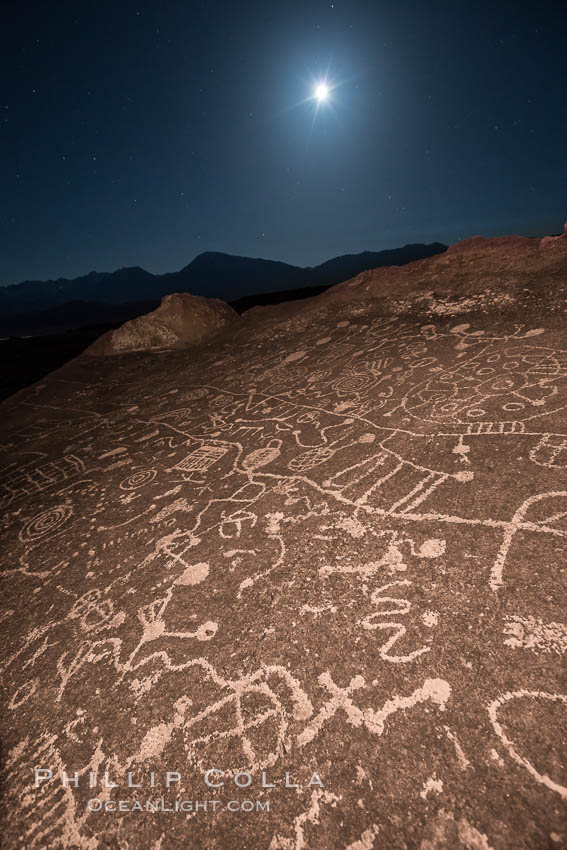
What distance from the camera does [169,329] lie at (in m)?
8.26

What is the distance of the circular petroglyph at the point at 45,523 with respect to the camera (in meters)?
2.83

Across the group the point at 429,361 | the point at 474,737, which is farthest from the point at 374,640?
the point at 429,361

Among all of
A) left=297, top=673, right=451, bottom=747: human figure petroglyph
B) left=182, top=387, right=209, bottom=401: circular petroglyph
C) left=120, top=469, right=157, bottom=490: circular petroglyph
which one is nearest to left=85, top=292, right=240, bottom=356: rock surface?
left=182, top=387, right=209, bottom=401: circular petroglyph

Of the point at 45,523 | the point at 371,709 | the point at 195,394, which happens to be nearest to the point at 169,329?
the point at 195,394

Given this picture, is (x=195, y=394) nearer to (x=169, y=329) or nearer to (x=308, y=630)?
(x=169, y=329)

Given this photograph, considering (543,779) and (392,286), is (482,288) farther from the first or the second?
(543,779)

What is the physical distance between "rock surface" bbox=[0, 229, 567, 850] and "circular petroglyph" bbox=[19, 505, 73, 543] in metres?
0.02

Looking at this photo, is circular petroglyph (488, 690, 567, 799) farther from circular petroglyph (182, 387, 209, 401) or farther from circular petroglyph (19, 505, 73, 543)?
circular petroglyph (182, 387, 209, 401)

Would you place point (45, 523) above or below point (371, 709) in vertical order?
above

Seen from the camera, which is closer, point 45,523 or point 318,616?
point 318,616

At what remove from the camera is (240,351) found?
6.72 meters

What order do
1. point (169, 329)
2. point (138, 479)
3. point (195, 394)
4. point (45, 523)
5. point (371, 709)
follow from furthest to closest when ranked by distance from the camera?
point (169, 329) → point (195, 394) → point (138, 479) → point (45, 523) → point (371, 709)

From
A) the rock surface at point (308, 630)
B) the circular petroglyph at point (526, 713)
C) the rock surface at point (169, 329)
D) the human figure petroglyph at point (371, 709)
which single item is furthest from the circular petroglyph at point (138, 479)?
the rock surface at point (169, 329)

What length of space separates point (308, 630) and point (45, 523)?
238 centimetres
